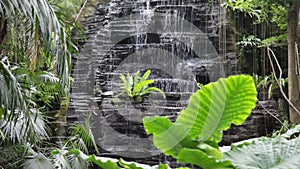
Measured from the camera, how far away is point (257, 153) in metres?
1.20

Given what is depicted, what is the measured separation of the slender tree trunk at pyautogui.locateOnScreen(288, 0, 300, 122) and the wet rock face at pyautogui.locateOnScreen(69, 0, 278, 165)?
206 cm

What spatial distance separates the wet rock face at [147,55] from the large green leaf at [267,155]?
416 centimetres

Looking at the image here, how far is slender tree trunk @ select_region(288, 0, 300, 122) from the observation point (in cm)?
362

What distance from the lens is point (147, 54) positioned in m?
6.58

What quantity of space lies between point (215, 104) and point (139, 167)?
1.08 feet

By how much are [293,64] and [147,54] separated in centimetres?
326

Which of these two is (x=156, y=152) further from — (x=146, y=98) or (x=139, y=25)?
(x=139, y=25)

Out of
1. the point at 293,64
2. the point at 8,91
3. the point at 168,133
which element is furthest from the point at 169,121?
the point at 293,64

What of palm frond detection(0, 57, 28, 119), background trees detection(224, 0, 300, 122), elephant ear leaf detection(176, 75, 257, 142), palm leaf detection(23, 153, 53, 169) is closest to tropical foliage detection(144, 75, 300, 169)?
elephant ear leaf detection(176, 75, 257, 142)

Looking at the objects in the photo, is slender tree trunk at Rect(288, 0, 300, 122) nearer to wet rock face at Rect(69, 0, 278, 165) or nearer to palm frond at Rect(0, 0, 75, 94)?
wet rock face at Rect(69, 0, 278, 165)

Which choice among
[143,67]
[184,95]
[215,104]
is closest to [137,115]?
[184,95]

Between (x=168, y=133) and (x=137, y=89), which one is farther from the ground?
(x=168, y=133)

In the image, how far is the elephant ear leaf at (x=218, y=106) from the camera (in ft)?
4.08

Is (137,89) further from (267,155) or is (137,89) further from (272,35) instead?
(267,155)
